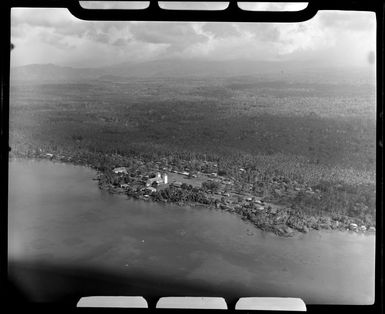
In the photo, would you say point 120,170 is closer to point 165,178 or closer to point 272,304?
point 165,178

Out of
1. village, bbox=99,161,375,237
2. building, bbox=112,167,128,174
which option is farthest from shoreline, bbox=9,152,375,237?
building, bbox=112,167,128,174

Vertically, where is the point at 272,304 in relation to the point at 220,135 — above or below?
below

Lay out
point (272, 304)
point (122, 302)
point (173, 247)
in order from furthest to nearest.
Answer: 1. point (173, 247)
2. point (272, 304)
3. point (122, 302)

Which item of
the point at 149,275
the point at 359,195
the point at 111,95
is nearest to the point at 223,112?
the point at 111,95

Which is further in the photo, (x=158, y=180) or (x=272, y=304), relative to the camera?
(x=158, y=180)

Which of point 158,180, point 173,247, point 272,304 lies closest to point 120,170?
point 158,180

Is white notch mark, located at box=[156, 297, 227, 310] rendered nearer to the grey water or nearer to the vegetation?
the grey water

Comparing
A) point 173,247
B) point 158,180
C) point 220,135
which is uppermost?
point 220,135

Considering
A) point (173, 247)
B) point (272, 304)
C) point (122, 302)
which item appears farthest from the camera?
point (173, 247)

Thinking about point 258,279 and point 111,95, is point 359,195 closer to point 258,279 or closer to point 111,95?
point 258,279
